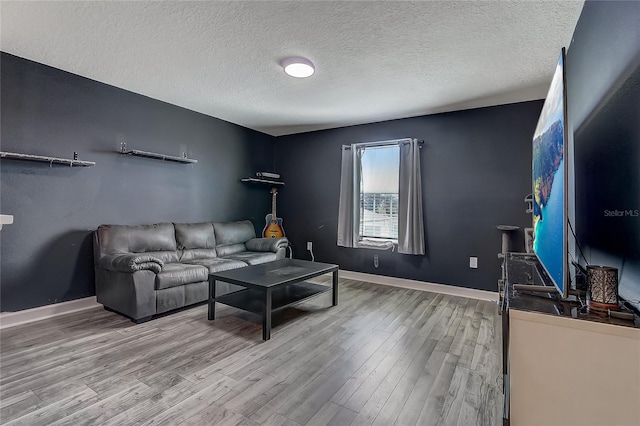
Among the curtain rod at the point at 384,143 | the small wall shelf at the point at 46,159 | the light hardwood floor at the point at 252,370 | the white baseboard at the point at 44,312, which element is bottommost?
the light hardwood floor at the point at 252,370

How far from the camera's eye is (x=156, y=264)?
2.77 metres

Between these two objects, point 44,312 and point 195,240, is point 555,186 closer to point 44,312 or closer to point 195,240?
point 195,240

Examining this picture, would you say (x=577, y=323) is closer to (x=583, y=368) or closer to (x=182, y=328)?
(x=583, y=368)

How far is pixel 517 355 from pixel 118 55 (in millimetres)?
3529

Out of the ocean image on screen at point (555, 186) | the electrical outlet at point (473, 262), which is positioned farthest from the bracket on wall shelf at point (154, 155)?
the electrical outlet at point (473, 262)

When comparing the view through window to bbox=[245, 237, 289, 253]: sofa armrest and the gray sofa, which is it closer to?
bbox=[245, 237, 289, 253]: sofa armrest

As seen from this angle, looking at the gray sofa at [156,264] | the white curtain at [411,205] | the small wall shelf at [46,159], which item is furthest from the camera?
the white curtain at [411,205]

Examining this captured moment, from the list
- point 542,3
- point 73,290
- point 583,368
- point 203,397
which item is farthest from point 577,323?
point 73,290

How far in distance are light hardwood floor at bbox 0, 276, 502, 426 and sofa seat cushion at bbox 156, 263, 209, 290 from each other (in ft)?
1.09

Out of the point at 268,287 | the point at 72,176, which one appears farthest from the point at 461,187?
the point at 72,176

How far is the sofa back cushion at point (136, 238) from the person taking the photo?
3.00 metres

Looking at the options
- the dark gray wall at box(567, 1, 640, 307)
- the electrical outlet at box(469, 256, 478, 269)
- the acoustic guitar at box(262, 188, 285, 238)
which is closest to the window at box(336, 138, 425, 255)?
the electrical outlet at box(469, 256, 478, 269)

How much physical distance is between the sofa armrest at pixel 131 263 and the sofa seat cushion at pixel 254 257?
109 centimetres

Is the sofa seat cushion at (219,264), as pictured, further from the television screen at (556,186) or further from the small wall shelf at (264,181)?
the television screen at (556,186)
